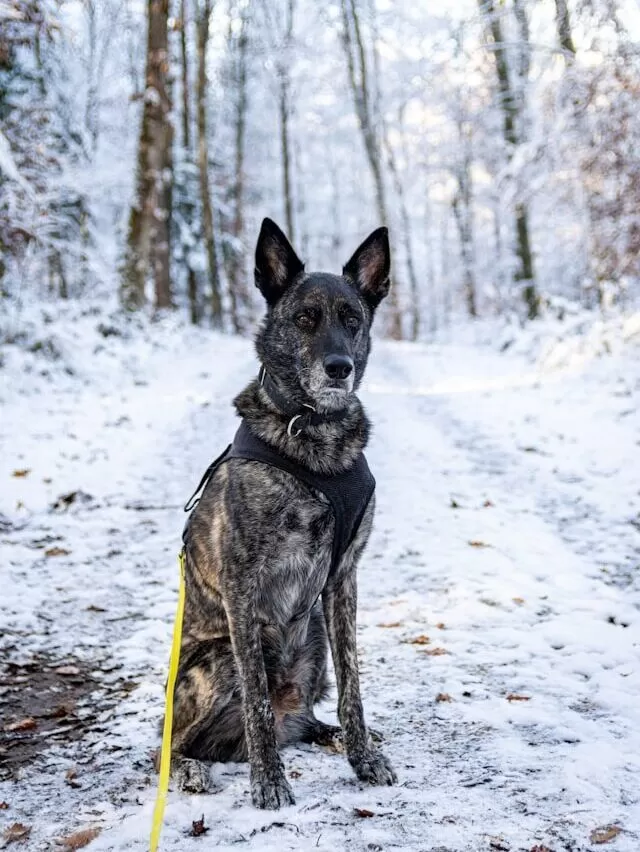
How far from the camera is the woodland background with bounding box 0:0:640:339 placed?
35.8 ft

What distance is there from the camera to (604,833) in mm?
2277

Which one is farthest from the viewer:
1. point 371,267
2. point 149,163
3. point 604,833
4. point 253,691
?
point 149,163

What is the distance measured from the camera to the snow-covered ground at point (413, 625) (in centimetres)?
254

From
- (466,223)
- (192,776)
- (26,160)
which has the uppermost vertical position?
(466,223)

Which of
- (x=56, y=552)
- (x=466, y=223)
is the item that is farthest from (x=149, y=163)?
(x=466, y=223)

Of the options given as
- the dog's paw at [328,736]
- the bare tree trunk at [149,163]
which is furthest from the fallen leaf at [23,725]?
the bare tree trunk at [149,163]

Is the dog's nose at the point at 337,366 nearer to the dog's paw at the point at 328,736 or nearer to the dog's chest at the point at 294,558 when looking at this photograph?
the dog's chest at the point at 294,558

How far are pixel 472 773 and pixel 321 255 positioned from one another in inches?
1858

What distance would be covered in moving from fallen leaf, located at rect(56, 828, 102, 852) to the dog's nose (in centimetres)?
200

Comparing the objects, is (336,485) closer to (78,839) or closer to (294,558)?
(294,558)

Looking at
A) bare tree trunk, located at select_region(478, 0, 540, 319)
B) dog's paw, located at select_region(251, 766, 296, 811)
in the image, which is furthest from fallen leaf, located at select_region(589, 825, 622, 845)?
bare tree trunk, located at select_region(478, 0, 540, 319)

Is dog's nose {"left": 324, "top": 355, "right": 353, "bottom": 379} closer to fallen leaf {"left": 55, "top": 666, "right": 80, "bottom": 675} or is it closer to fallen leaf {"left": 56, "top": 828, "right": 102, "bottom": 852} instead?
fallen leaf {"left": 56, "top": 828, "right": 102, "bottom": 852}

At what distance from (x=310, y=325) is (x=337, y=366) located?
12.0 inches

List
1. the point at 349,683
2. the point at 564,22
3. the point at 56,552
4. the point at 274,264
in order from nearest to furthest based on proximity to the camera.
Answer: the point at 349,683 < the point at 274,264 < the point at 56,552 < the point at 564,22
